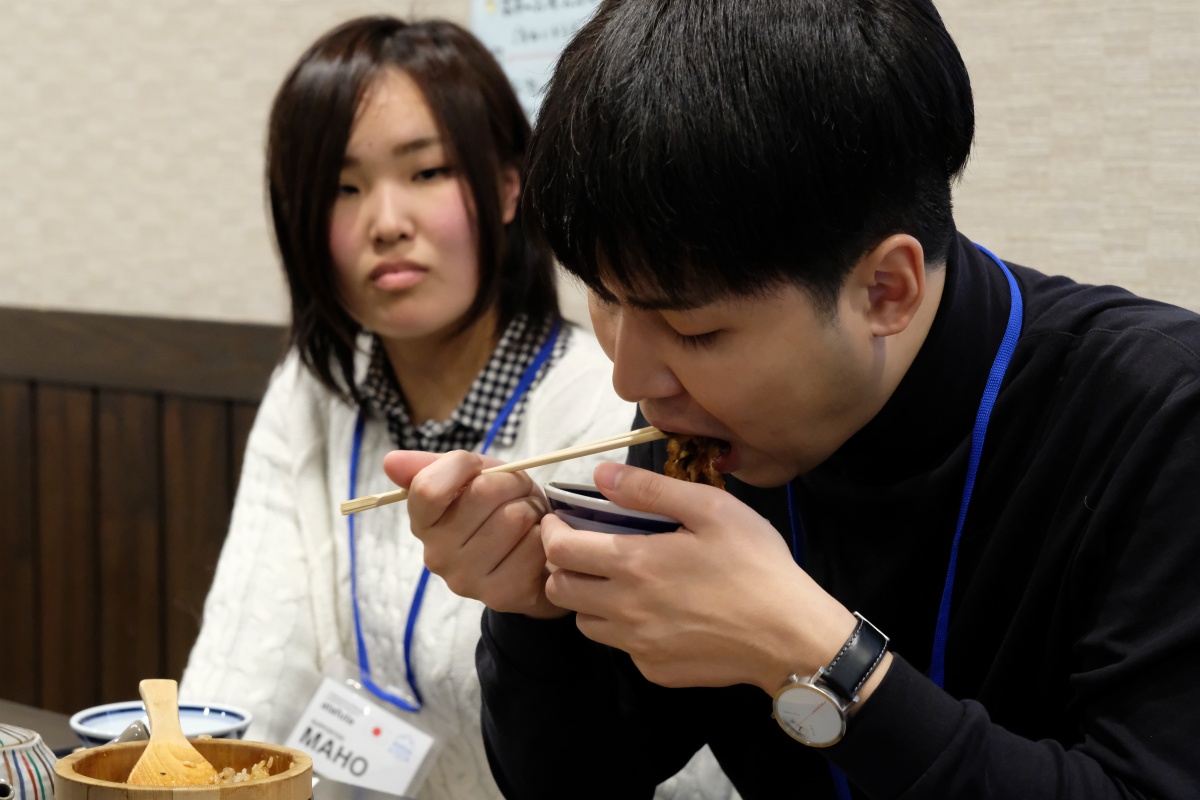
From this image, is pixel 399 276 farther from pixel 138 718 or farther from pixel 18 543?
pixel 18 543

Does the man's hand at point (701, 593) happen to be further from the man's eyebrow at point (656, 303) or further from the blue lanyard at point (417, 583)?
the blue lanyard at point (417, 583)

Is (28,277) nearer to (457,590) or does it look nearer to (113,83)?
(113,83)

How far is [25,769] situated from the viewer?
1018mm

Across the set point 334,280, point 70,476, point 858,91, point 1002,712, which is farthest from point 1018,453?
point 70,476

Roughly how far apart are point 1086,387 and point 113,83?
3001 millimetres

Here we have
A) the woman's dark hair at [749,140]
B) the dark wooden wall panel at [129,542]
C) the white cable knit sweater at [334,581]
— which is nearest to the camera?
the woman's dark hair at [749,140]

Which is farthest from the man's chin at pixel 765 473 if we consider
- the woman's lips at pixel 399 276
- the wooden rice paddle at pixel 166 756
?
the woman's lips at pixel 399 276

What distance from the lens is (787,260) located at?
36.6 inches

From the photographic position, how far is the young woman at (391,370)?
78.2 inches

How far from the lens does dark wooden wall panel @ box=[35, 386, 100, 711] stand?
3.38m

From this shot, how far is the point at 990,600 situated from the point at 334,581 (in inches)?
50.7

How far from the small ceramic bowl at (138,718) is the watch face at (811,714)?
0.62 m

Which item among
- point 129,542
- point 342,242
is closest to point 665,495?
point 342,242

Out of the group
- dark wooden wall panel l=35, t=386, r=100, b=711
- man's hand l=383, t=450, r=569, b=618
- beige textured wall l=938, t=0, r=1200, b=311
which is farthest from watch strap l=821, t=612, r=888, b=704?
dark wooden wall panel l=35, t=386, r=100, b=711
